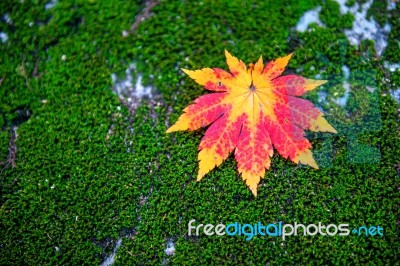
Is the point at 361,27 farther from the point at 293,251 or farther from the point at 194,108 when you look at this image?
the point at 293,251

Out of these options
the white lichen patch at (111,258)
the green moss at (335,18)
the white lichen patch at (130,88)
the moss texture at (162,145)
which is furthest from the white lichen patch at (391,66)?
the white lichen patch at (111,258)

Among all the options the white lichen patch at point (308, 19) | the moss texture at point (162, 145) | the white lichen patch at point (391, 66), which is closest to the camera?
the moss texture at point (162, 145)

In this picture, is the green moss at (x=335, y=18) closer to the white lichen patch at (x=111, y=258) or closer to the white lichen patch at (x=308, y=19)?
the white lichen patch at (x=308, y=19)

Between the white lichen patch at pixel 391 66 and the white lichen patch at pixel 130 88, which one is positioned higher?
the white lichen patch at pixel 130 88

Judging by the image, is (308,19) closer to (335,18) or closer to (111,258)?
(335,18)

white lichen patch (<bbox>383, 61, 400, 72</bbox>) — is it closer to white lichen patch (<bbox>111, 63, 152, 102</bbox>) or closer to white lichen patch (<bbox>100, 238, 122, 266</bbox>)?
white lichen patch (<bbox>111, 63, 152, 102</bbox>)

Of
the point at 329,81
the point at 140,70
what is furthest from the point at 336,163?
the point at 140,70

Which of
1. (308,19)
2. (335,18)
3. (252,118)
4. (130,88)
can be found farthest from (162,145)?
(335,18)
